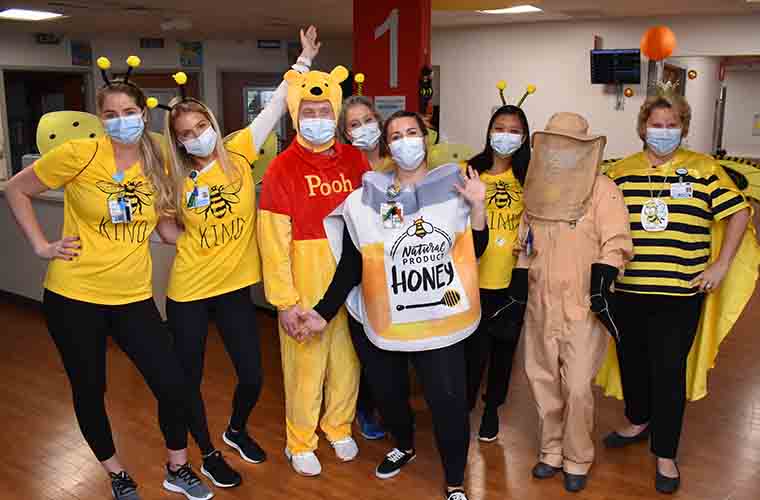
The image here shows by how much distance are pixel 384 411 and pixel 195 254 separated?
97 centimetres

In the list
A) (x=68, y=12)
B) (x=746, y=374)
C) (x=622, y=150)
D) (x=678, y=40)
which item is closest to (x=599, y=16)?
(x=678, y=40)

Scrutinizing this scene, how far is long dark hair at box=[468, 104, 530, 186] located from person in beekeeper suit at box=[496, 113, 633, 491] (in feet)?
0.60

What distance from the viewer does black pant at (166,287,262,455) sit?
8.91 feet

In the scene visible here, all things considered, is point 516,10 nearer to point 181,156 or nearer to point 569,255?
point 569,255

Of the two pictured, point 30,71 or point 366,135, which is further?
point 30,71

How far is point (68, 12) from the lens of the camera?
7402 mm

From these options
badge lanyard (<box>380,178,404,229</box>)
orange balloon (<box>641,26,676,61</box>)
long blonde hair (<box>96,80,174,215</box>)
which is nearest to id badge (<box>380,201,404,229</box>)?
badge lanyard (<box>380,178,404,229</box>)

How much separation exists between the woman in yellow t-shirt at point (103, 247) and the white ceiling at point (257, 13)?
4543 mm

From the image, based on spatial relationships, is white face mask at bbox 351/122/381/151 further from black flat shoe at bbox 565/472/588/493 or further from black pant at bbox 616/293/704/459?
black flat shoe at bbox 565/472/588/493

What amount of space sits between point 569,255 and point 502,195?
414 millimetres

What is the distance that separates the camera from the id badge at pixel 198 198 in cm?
262

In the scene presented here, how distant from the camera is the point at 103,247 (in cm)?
246

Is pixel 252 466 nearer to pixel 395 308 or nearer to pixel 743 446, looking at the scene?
pixel 395 308

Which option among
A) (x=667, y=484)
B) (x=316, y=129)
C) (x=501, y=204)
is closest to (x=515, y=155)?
(x=501, y=204)
